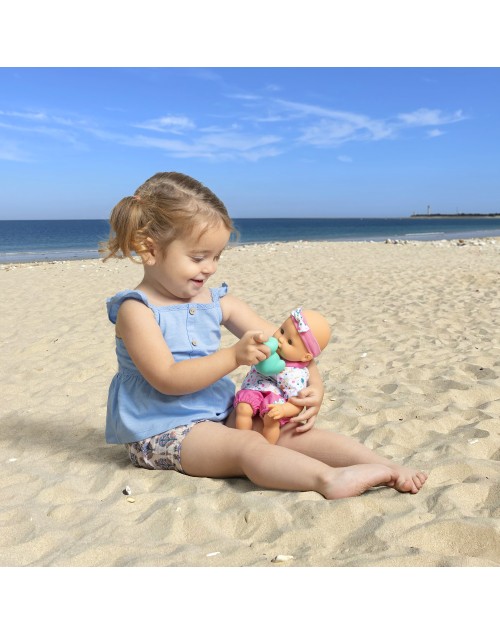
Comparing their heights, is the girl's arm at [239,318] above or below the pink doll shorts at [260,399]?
above

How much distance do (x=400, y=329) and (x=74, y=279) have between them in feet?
24.7

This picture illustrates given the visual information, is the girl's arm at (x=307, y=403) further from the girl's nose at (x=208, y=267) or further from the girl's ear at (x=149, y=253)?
the girl's ear at (x=149, y=253)

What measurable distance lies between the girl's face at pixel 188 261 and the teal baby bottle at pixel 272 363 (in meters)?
0.40

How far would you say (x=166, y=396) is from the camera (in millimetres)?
2686

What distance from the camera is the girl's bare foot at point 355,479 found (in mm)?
2264

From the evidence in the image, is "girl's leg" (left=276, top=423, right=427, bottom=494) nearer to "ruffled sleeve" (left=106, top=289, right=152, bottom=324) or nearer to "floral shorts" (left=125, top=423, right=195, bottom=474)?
"floral shorts" (left=125, top=423, right=195, bottom=474)

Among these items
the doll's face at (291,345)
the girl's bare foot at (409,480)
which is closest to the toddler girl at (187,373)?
the girl's bare foot at (409,480)

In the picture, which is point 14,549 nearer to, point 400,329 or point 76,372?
point 76,372

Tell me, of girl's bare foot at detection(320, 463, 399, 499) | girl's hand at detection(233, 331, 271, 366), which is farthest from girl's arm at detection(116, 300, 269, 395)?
girl's bare foot at detection(320, 463, 399, 499)

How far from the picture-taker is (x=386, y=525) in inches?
81.0

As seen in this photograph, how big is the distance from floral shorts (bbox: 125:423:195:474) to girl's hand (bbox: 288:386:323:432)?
475 mm

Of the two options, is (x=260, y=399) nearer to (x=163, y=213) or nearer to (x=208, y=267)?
(x=208, y=267)

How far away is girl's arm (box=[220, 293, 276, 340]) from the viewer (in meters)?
2.93

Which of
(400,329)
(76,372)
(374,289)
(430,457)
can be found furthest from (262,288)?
(430,457)
